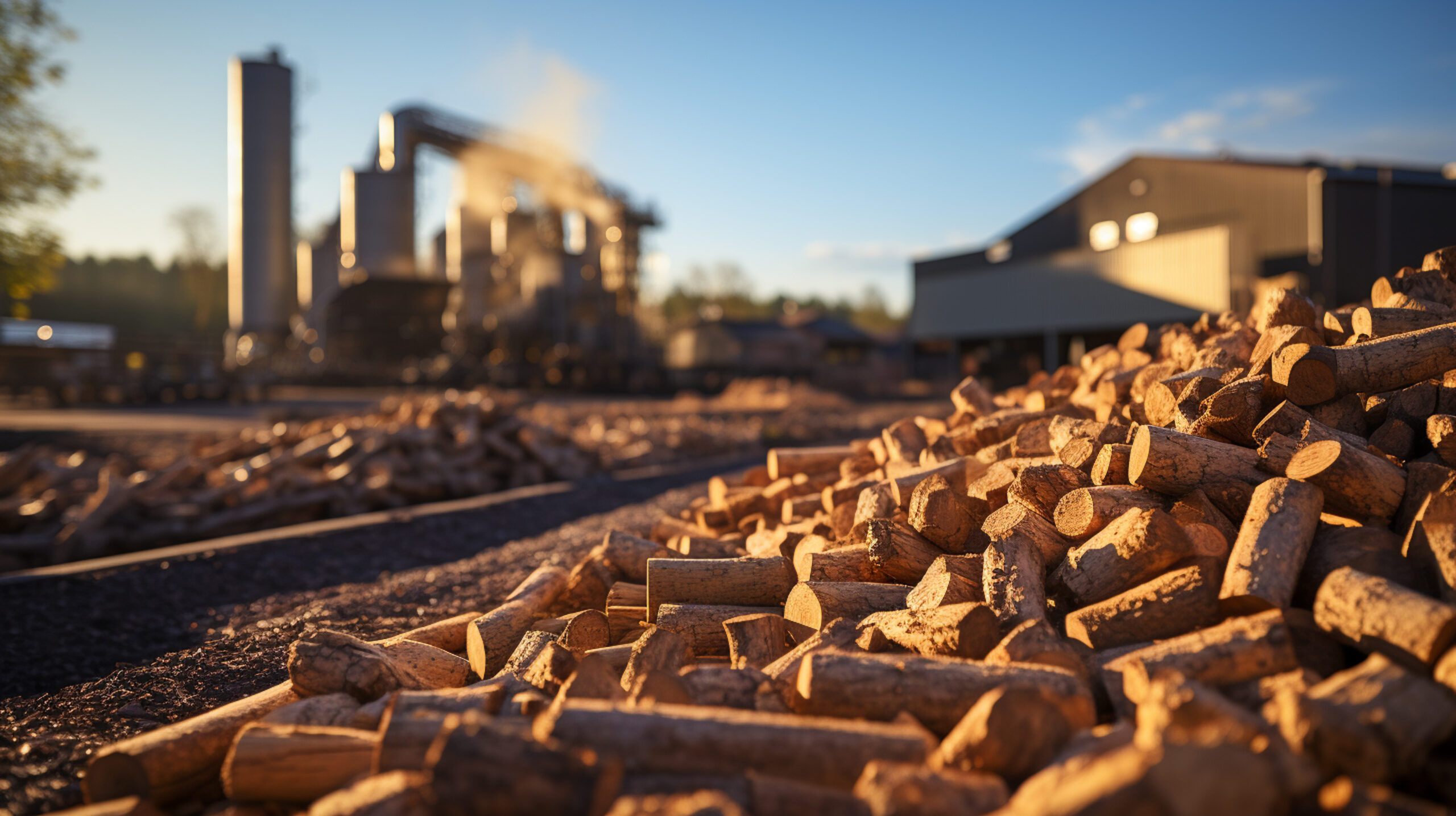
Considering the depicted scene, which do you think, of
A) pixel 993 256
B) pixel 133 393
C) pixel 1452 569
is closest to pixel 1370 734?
pixel 1452 569

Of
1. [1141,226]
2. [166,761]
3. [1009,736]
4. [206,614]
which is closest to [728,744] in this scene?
[1009,736]

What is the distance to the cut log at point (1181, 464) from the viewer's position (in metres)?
2.38

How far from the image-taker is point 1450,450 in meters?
2.16

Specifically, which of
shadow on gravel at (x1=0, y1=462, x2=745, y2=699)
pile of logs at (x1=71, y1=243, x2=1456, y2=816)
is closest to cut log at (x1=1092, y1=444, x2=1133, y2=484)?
pile of logs at (x1=71, y1=243, x2=1456, y2=816)

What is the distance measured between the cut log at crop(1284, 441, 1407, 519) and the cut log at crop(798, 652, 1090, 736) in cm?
101

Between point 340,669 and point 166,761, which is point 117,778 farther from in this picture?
point 340,669

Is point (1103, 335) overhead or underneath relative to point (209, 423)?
overhead

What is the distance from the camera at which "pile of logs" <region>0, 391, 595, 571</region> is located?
5.46m

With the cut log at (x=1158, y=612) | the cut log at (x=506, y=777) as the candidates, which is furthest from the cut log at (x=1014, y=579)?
the cut log at (x=506, y=777)

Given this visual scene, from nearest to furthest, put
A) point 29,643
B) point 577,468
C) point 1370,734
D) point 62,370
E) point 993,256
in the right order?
point 1370,734
point 29,643
point 577,468
point 62,370
point 993,256

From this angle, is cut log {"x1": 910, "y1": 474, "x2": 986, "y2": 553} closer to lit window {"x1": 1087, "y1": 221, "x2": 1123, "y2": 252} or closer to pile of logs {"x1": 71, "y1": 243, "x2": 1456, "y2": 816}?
pile of logs {"x1": 71, "y1": 243, "x2": 1456, "y2": 816}

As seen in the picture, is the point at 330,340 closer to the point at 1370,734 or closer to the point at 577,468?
the point at 577,468

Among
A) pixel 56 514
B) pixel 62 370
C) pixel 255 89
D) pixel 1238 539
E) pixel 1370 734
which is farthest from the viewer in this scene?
pixel 255 89

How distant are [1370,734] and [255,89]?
3425 centimetres
